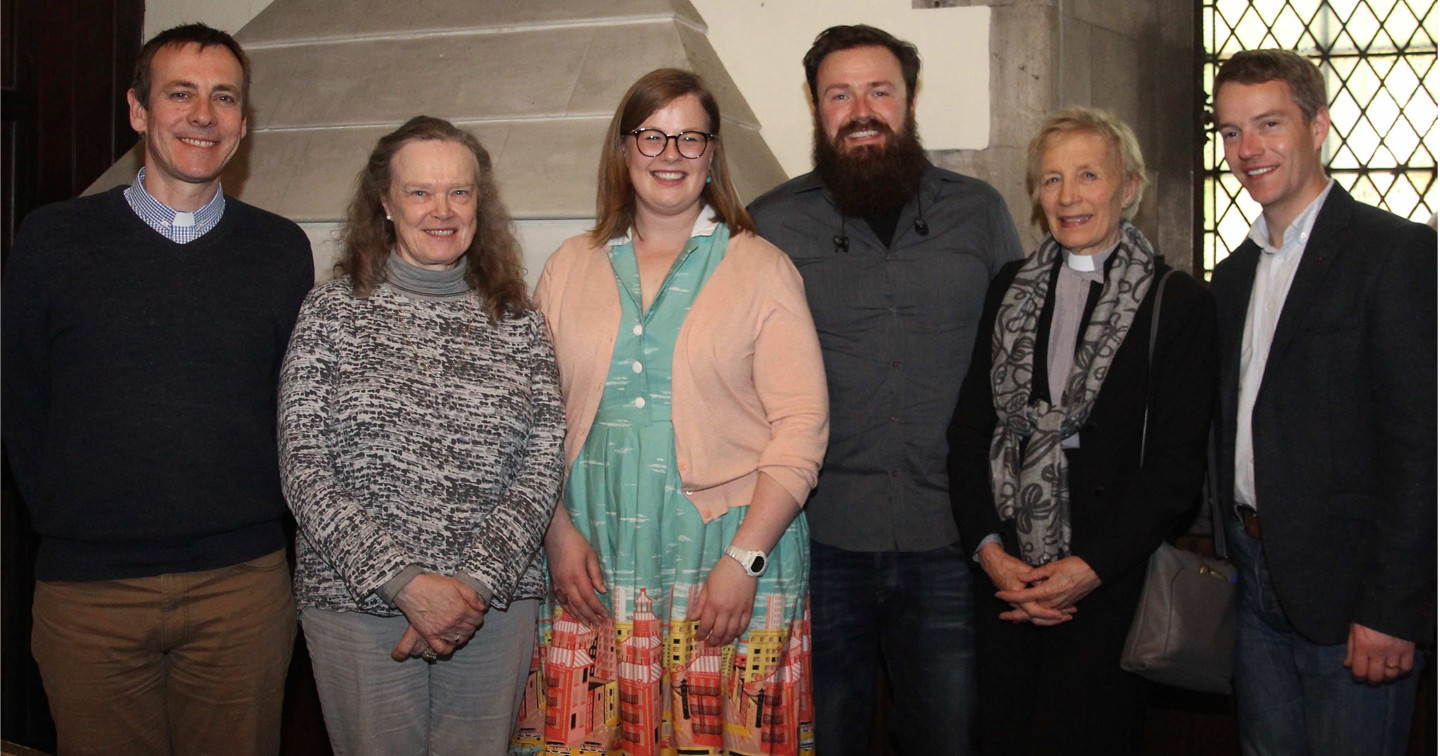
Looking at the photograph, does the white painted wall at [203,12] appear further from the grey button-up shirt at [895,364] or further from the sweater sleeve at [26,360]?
the grey button-up shirt at [895,364]

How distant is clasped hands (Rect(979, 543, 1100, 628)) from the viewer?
2080 mm

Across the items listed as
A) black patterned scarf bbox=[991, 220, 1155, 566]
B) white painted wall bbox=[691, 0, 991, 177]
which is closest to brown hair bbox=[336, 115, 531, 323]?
black patterned scarf bbox=[991, 220, 1155, 566]

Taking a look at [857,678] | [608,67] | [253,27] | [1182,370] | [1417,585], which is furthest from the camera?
[253,27]

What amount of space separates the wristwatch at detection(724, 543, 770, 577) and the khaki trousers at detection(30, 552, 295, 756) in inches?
36.1

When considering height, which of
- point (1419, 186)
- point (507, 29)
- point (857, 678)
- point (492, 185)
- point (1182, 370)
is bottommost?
point (857, 678)

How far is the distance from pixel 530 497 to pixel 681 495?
0.29m

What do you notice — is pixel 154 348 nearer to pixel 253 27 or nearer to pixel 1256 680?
pixel 253 27

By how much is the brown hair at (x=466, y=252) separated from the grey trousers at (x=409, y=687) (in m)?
0.57

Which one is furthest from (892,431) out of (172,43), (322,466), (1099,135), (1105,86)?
(1105,86)

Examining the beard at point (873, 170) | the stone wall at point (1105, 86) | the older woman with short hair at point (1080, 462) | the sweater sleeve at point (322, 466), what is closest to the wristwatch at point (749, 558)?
the older woman with short hair at point (1080, 462)

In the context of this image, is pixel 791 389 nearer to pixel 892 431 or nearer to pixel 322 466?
pixel 892 431

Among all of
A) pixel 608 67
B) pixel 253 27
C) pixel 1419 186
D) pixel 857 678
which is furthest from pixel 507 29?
pixel 1419 186

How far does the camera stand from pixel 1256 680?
6.90 ft

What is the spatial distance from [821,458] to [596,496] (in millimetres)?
428
